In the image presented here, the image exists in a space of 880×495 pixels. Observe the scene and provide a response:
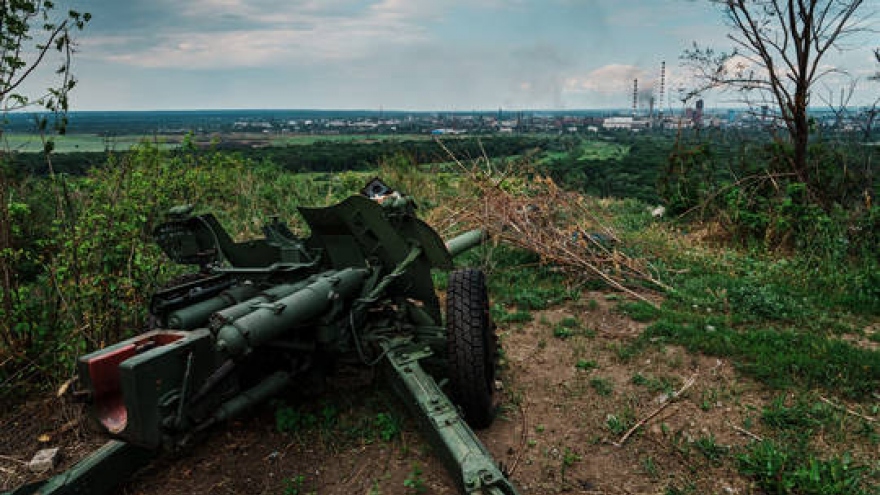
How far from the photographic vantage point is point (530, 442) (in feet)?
12.6

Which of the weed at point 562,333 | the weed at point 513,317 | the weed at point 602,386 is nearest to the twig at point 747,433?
the weed at point 602,386

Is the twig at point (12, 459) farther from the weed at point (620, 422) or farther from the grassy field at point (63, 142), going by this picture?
the weed at point (620, 422)

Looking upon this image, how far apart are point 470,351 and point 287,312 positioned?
1.22 m

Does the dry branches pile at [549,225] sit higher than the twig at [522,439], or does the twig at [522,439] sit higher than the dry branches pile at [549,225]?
the dry branches pile at [549,225]

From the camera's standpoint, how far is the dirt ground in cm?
344

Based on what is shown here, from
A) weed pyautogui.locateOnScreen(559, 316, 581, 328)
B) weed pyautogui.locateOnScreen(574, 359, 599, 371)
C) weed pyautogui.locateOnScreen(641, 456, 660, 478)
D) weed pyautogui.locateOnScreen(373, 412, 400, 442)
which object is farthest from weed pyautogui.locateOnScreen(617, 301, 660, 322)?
weed pyautogui.locateOnScreen(373, 412, 400, 442)

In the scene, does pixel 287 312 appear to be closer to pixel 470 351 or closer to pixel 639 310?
pixel 470 351

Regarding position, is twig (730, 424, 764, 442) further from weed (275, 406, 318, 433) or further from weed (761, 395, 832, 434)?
weed (275, 406, 318, 433)

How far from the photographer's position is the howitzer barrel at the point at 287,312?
2783 mm

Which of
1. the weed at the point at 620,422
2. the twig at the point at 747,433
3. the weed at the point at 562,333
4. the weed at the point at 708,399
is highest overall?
the weed at the point at 562,333

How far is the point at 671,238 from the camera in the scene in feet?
30.9

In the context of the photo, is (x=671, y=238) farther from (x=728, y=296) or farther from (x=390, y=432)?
(x=390, y=432)

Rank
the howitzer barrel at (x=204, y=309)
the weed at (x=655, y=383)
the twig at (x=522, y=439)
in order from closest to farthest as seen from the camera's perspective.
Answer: the howitzer barrel at (x=204, y=309) → the twig at (x=522, y=439) → the weed at (x=655, y=383)

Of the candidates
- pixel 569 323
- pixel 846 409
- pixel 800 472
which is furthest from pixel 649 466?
pixel 569 323
